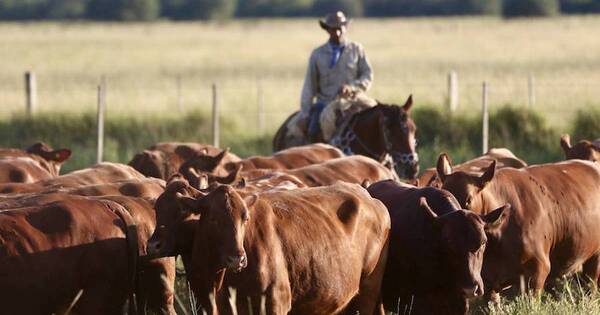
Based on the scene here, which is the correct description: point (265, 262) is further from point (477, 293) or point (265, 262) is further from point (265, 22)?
point (265, 22)

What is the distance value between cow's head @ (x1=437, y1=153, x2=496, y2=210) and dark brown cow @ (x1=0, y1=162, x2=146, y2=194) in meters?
2.58

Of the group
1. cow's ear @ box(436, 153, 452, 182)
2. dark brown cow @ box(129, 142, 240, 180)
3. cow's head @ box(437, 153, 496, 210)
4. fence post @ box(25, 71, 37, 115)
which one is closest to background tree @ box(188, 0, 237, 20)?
fence post @ box(25, 71, 37, 115)

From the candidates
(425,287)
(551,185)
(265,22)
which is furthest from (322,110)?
(265,22)

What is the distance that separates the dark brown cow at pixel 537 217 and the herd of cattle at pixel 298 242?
0.01 metres

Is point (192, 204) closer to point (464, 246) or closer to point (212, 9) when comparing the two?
point (464, 246)

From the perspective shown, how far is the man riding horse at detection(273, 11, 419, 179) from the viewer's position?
13.7m

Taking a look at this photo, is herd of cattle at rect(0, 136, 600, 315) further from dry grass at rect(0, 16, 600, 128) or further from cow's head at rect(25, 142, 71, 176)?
dry grass at rect(0, 16, 600, 128)

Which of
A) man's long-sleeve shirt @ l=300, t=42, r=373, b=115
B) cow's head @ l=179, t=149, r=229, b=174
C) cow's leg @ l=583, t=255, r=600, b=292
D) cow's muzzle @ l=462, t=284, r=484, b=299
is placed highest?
man's long-sleeve shirt @ l=300, t=42, r=373, b=115

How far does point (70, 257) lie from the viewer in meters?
7.45

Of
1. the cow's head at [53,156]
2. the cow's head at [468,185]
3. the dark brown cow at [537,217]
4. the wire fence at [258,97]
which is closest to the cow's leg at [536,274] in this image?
the dark brown cow at [537,217]

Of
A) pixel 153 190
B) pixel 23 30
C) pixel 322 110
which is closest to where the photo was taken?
pixel 153 190

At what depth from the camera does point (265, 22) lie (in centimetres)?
7481

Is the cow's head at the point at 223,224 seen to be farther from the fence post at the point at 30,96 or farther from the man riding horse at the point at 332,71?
the fence post at the point at 30,96

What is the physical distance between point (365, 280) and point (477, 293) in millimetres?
758
